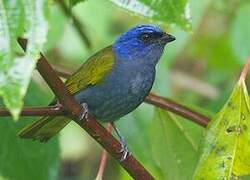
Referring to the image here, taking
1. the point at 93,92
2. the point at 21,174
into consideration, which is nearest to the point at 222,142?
the point at 93,92

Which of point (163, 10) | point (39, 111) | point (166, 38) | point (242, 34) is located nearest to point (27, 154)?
point (166, 38)

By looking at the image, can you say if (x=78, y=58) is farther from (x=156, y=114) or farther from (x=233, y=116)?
(x=233, y=116)

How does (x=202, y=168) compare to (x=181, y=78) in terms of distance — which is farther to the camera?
(x=181, y=78)

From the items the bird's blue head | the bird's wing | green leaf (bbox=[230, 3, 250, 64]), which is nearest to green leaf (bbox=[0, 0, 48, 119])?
the bird's wing

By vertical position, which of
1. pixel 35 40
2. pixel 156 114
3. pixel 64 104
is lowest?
pixel 156 114

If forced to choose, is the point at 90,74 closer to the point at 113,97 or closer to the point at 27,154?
the point at 113,97

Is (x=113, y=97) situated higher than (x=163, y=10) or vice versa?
(x=163, y=10)

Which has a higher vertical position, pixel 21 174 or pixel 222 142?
pixel 222 142
